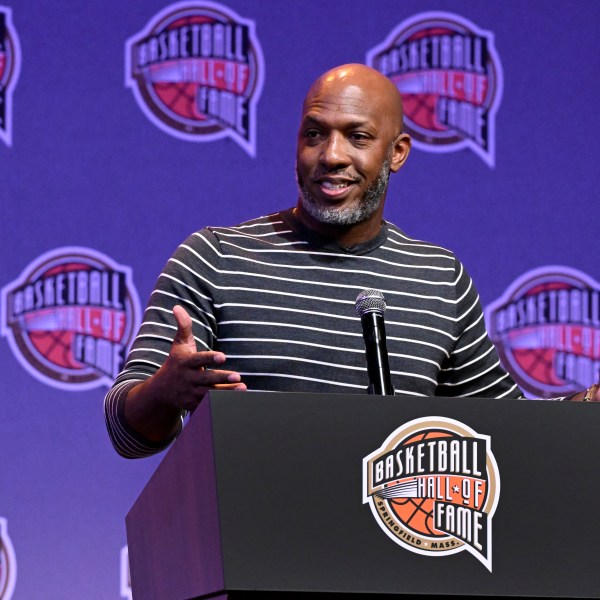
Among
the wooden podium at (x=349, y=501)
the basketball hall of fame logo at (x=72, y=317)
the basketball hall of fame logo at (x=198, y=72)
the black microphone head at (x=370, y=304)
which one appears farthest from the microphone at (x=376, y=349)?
the basketball hall of fame logo at (x=198, y=72)

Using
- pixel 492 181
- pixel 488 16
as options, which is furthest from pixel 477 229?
pixel 488 16

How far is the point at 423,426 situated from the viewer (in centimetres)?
93

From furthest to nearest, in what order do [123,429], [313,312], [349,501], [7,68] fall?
1. [7,68]
2. [313,312]
3. [123,429]
4. [349,501]

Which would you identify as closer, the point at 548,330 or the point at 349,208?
the point at 349,208

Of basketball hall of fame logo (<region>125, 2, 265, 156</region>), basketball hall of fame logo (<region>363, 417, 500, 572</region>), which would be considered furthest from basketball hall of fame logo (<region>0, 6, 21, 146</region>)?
basketball hall of fame logo (<region>363, 417, 500, 572</region>)

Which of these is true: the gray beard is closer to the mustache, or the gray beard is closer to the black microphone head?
the mustache

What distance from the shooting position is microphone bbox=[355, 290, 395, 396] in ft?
3.44

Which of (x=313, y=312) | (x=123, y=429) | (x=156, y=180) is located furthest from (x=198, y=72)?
(x=123, y=429)

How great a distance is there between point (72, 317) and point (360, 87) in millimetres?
986

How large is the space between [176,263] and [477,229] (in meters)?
1.12

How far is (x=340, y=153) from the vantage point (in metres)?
1.62

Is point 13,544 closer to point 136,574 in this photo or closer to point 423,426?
point 136,574

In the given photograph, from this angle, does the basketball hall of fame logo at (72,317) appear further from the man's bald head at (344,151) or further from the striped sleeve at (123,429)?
the striped sleeve at (123,429)

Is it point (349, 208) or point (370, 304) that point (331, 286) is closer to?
point (349, 208)
